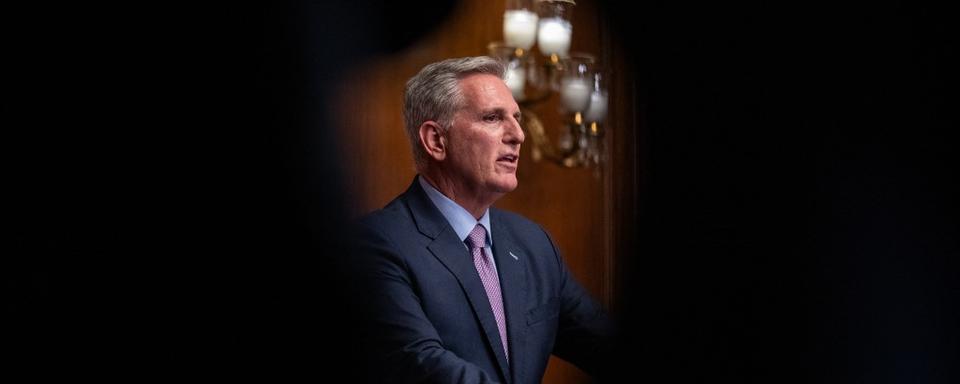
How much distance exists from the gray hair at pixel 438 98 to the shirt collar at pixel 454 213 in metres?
0.03

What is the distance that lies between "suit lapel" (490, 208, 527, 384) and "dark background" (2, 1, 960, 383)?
0.11m

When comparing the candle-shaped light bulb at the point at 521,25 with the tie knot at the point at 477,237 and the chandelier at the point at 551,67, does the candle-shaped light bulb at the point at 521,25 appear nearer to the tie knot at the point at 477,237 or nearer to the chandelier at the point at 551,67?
the chandelier at the point at 551,67

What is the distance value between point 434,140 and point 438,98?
4cm

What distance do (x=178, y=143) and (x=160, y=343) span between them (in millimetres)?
127

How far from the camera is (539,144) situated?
2.49 m

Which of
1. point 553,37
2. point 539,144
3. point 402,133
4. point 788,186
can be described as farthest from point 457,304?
point 539,144

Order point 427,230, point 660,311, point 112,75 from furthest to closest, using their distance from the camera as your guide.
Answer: point 427,230 → point 660,311 → point 112,75

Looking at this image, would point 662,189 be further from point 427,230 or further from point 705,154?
point 427,230

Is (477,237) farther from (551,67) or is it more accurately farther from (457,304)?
(551,67)

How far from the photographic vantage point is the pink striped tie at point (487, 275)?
2.39 ft

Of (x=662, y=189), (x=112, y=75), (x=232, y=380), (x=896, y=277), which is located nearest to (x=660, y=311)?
(x=662, y=189)

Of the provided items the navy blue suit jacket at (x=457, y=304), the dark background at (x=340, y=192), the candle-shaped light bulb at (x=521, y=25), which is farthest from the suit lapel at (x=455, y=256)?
the candle-shaped light bulb at (x=521, y=25)

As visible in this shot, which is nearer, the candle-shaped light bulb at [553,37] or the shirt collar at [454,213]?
the shirt collar at [454,213]

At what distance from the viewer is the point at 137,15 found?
1.69ft
